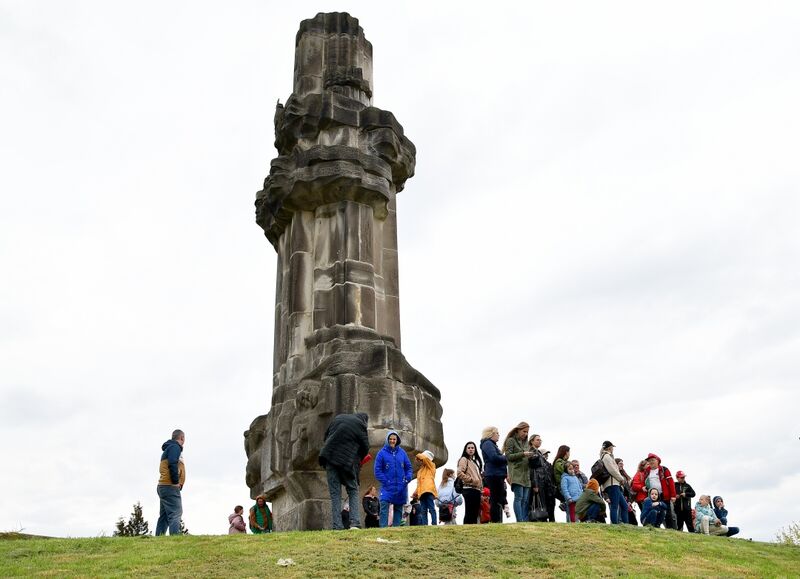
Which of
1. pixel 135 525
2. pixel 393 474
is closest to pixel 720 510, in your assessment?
pixel 393 474

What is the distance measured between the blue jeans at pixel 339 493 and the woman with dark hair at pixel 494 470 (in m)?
1.99

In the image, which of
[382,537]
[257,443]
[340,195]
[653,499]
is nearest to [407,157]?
[340,195]

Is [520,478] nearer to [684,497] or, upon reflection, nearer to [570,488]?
[570,488]

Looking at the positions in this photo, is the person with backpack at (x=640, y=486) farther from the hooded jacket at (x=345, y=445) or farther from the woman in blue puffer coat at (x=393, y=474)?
the hooded jacket at (x=345, y=445)

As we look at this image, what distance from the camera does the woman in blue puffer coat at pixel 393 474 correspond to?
13.2 metres

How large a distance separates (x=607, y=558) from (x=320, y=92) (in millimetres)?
11646

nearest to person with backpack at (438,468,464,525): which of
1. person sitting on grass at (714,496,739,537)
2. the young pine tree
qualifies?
person sitting on grass at (714,496,739,537)

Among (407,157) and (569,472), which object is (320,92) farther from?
(569,472)

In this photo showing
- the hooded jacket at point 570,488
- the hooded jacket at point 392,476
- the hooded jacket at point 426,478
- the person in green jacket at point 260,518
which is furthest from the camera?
the person in green jacket at point 260,518

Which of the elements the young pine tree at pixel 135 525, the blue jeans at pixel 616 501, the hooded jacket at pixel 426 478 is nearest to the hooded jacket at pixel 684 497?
the blue jeans at pixel 616 501

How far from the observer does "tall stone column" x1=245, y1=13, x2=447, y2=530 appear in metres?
15.7

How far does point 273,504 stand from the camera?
17078 mm

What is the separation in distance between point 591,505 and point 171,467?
5936 mm

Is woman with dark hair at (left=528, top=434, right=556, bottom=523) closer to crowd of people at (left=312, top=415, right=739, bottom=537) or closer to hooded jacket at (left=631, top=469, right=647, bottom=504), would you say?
crowd of people at (left=312, top=415, right=739, bottom=537)
